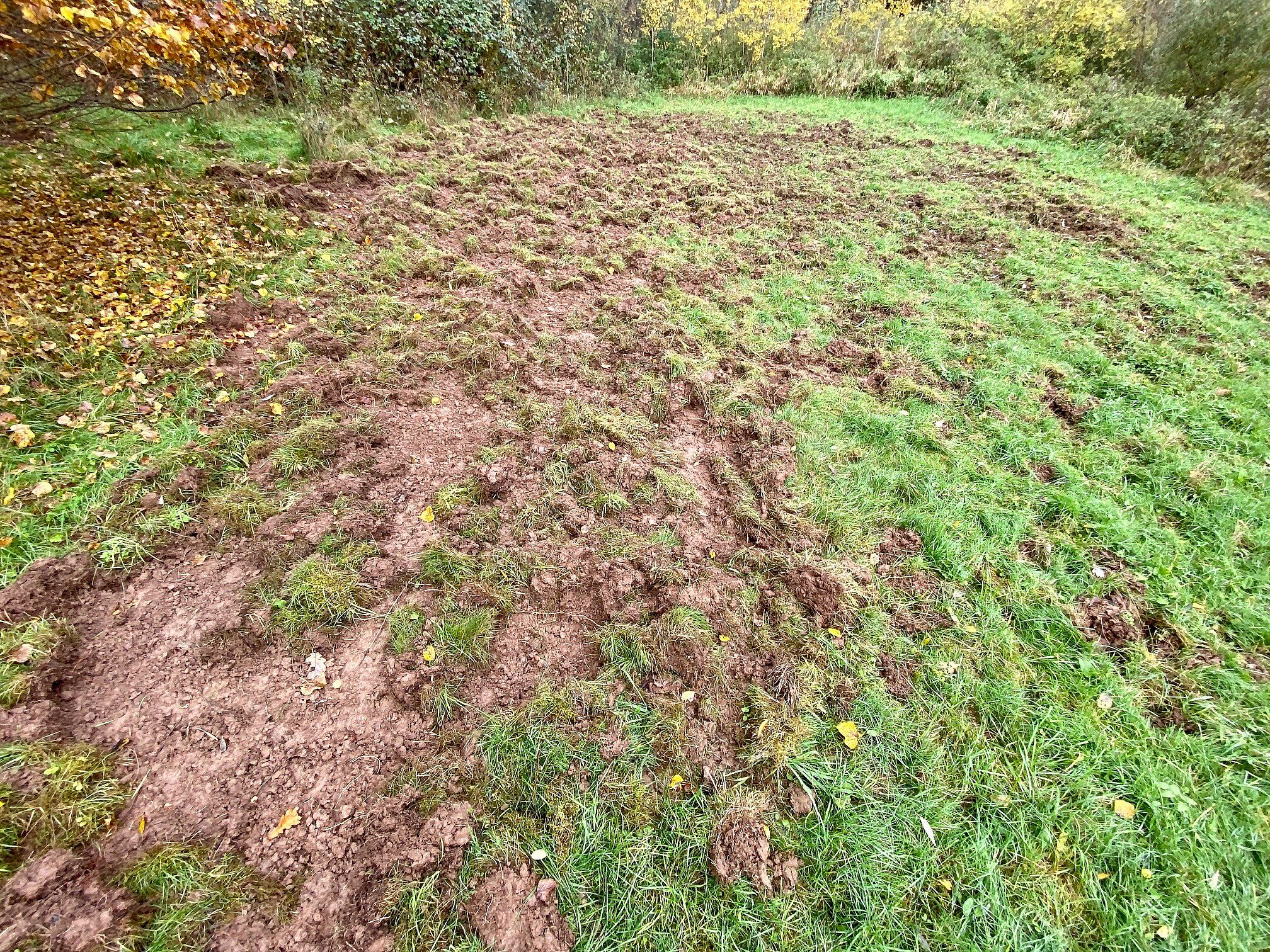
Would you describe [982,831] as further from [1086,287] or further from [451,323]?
[1086,287]

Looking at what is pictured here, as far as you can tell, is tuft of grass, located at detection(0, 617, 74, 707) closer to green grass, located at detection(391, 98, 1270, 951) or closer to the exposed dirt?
green grass, located at detection(391, 98, 1270, 951)

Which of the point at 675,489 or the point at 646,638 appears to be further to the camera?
the point at 675,489

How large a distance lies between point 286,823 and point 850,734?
2.26m

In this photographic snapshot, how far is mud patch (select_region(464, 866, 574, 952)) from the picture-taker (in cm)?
170

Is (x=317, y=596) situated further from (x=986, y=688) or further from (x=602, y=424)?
(x=986, y=688)

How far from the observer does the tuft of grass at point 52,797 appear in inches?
66.9

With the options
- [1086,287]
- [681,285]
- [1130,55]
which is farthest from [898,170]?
[1130,55]

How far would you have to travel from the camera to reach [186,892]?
5.48 ft

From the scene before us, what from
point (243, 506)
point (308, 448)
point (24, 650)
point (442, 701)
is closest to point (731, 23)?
point (308, 448)

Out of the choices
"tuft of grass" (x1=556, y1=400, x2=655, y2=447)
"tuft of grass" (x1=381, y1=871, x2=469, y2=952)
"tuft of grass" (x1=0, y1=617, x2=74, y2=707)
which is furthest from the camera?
"tuft of grass" (x1=556, y1=400, x2=655, y2=447)

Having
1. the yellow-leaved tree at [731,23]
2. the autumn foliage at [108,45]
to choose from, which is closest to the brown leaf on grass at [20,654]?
the autumn foliage at [108,45]

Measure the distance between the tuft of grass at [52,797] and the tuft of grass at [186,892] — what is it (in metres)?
0.26

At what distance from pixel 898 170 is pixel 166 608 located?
33.9 ft

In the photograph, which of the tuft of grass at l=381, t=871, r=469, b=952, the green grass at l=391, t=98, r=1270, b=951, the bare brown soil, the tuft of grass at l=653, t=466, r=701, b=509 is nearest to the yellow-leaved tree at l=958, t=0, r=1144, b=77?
the green grass at l=391, t=98, r=1270, b=951
